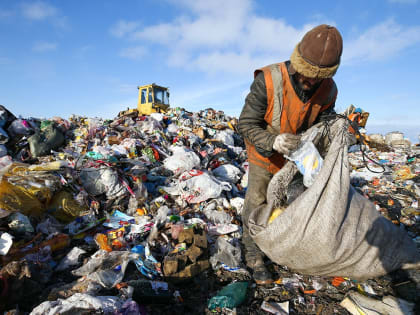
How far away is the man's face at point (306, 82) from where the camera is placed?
1.62 m

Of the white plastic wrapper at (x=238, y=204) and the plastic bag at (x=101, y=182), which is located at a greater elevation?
the plastic bag at (x=101, y=182)

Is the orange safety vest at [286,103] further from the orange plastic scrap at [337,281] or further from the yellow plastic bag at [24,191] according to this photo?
the yellow plastic bag at [24,191]

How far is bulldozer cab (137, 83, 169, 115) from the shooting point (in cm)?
994

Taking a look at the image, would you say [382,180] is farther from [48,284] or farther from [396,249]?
[48,284]

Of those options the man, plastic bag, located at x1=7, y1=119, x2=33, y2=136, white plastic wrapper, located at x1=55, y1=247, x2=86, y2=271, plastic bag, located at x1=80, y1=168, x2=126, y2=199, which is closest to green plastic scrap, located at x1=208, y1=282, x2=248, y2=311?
the man

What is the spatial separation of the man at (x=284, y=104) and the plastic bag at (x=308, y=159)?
2.3 inches

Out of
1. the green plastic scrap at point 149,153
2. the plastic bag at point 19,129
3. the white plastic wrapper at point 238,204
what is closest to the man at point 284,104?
the white plastic wrapper at point 238,204

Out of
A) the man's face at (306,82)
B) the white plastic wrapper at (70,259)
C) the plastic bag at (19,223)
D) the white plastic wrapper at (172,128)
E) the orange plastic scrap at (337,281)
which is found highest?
the white plastic wrapper at (172,128)

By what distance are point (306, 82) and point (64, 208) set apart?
2.99 m

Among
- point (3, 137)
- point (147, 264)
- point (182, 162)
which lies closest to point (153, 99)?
point (3, 137)

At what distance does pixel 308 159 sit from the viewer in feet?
5.24

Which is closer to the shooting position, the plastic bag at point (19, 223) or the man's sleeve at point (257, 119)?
the man's sleeve at point (257, 119)

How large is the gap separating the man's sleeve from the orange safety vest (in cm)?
4

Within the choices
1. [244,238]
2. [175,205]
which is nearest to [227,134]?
[175,205]
